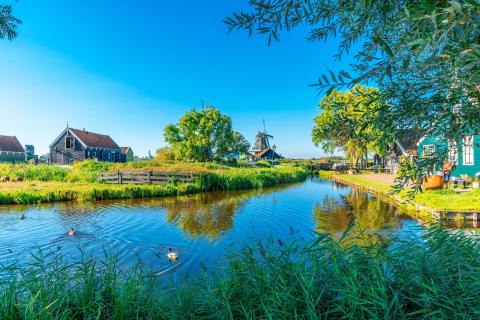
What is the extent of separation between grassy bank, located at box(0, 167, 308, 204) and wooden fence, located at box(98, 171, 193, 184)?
771 mm

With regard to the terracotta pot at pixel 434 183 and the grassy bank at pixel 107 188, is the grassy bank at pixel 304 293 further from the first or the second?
the grassy bank at pixel 107 188

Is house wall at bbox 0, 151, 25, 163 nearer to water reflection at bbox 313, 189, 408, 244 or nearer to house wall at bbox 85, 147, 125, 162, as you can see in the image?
house wall at bbox 85, 147, 125, 162

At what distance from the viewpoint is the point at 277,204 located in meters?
15.4

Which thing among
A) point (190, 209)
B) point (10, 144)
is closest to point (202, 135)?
point (190, 209)

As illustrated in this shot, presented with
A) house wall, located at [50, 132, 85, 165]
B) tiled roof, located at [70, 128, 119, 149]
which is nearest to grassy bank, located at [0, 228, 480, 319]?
house wall, located at [50, 132, 85, 165]

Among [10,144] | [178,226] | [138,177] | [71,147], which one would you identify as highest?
[10,144]

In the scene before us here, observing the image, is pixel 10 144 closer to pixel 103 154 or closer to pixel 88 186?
pixel 103 154

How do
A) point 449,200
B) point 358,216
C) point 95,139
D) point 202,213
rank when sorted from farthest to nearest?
1. point 95,139
2. point 202,213
3. point 358,216
4. point 449,200

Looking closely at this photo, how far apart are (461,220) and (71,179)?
76.5 ft

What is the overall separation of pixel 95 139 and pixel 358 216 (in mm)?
46665

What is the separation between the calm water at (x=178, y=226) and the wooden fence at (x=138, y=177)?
4725 millimetres

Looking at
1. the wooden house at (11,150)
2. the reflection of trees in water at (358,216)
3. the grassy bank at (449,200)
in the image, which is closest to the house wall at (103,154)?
the wooden house at (11,150)

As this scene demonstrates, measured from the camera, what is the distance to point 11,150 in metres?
46.9

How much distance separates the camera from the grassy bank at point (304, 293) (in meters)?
2.56
